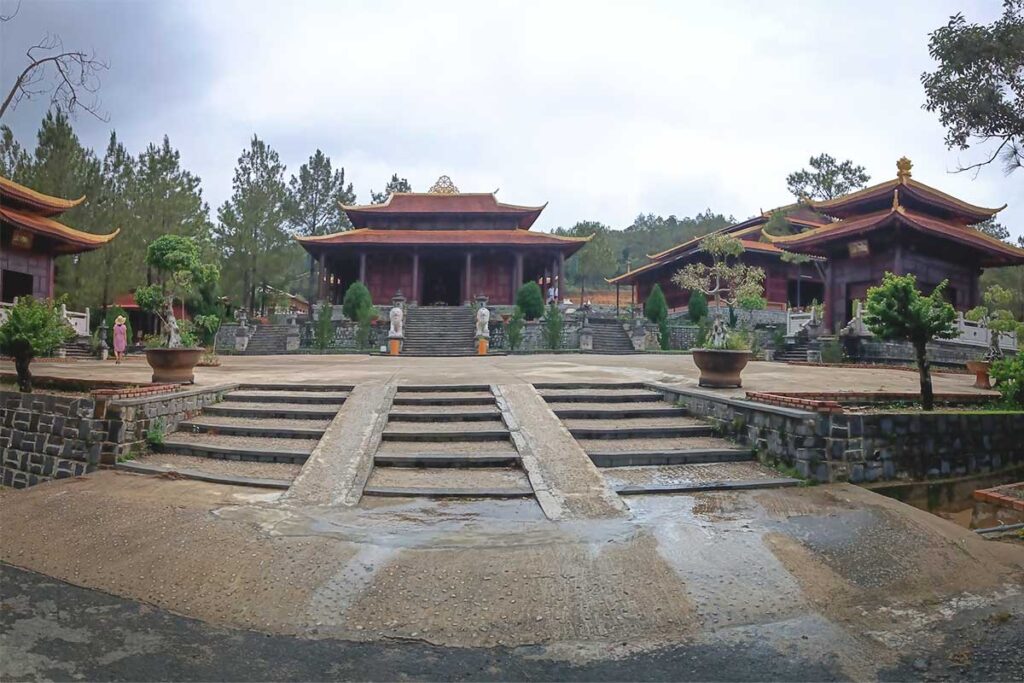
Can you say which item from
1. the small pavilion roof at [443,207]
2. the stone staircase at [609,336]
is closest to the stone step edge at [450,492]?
the stone staircase at [609,336]

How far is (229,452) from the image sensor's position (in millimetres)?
6426

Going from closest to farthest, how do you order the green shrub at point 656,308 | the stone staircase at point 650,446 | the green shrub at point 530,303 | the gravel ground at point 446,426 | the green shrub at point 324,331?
the stone staircase at point 650,446
the gravel ground at point 446,426
the green shrub at point 324,331
the green shrub at point 530,303
the green shrub at point 656,308

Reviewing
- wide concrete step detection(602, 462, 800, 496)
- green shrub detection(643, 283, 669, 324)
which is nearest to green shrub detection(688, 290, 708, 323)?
green shrub detection(643, 283, 669, 324)

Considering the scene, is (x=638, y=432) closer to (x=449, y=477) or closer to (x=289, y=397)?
(x=449, y=477)

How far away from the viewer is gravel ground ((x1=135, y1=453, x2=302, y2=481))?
5.87 meters

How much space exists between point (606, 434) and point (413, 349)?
15.7m

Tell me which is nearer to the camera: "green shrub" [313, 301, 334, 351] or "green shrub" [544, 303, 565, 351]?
"green shrub" [544, 303, 565, 351]

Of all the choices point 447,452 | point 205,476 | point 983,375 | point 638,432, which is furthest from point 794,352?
point 205,476

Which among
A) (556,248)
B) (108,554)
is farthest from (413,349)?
(108,554)

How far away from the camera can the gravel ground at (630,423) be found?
282 inches

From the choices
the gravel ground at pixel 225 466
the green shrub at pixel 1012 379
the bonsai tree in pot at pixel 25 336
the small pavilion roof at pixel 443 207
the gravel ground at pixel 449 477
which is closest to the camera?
the gravel ground at pixel 449 477

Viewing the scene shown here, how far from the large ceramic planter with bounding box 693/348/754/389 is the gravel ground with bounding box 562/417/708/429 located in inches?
49.9

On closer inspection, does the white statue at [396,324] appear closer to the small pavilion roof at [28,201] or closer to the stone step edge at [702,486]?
the small pavilion roof at [28,201]

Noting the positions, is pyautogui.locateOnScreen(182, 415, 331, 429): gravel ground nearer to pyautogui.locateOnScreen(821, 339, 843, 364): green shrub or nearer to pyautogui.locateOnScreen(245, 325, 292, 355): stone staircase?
pyautogui.locateOnScreen(821, 339, 843, 364): green shrub
